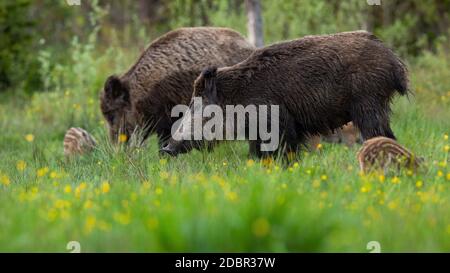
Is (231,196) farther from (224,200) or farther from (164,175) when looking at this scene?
(164,175)

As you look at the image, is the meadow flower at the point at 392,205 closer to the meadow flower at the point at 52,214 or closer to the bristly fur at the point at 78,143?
the meadow flower at the point at 52,214

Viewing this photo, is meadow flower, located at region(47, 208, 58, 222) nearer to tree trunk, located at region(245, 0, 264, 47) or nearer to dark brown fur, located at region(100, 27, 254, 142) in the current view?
dark brown fur, located at region(100, 27, 254, 142)

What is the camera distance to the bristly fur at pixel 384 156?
269 inches

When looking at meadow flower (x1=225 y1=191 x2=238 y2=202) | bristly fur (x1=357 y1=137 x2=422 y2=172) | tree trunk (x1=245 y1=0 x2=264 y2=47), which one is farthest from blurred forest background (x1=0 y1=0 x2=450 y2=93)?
meadow flower (x1=225 y1=191 x2=238 y2=202)

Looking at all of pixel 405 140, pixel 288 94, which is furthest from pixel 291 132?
pixel 405 140

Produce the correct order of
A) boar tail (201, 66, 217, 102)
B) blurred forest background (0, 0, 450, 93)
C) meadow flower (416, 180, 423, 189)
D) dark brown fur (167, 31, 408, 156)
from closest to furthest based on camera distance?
meadow flower (416, 180, 423, 189), dark brown fur (167, 31, 408, 156), boar tail (201, 66, 217, 102), blurred forest background (0, 0, 450, 93)

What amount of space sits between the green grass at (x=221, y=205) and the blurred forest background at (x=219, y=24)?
18.1 ft

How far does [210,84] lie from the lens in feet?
25.9

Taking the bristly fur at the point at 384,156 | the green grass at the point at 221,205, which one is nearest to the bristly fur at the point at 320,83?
the green grass at the point at 221,205

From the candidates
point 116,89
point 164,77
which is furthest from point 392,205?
point 116,89

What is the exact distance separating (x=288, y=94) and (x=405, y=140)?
80.9 inches

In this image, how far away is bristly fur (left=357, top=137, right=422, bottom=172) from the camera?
684 centimetres

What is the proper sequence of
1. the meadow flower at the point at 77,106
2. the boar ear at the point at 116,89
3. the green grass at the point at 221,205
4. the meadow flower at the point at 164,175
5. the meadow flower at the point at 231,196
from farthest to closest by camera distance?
the meadow flower at the point at 77,106 < the boar ear at the point at 116,89 < the meadow flower at the point at 164,175 < the meadow flower at the point at 231,196 < the green grass at the point at 221,205

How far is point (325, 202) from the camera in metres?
5.48
